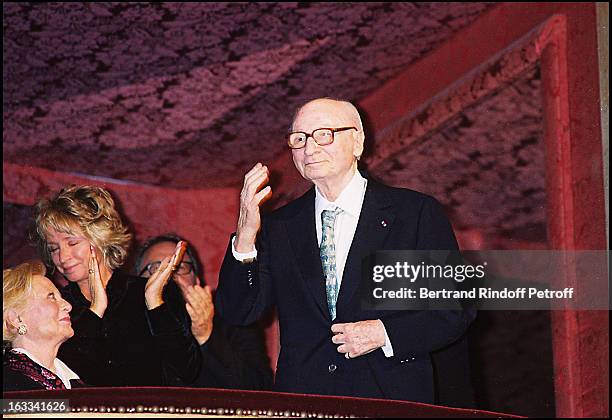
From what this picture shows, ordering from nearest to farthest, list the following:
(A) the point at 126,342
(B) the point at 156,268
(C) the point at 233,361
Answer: (A) the point at 126,342
(C) the point at 233,361
(B) the point at 156,268

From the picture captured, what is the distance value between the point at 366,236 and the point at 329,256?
0.32 feet

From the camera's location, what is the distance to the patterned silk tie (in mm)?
1917

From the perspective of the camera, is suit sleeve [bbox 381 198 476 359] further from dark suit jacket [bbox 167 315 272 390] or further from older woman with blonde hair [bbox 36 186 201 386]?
dark suit jacket [bbox 167 315 272 390]

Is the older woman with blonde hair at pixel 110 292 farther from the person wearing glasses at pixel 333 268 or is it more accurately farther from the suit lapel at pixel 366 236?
the suit lapel at pixel 366 236

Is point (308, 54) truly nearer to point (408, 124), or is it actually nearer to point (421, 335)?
point (408, 124)

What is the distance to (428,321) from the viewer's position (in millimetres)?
1827

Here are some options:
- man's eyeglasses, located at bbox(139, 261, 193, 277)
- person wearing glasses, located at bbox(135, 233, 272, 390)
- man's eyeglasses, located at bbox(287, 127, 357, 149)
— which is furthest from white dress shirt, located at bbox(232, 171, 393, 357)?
man's eyeglasses, located at bbox(139, 261, 193, 277)

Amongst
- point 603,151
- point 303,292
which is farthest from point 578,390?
point 303,292

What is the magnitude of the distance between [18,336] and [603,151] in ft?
6.32

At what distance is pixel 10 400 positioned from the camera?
41.0 inches

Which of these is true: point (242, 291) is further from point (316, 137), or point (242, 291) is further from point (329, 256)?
point (316, 137)
